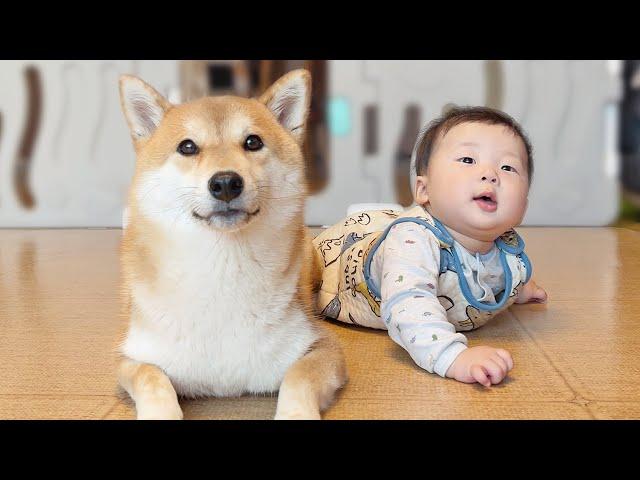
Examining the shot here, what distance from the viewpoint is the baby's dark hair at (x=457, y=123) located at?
1677 mm

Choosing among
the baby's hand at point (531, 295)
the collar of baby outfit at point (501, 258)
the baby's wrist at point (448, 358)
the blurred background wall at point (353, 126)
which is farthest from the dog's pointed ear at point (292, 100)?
the blurred background wall at point (353, 126)

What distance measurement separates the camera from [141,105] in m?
1.41

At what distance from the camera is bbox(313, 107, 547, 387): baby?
1485 mm

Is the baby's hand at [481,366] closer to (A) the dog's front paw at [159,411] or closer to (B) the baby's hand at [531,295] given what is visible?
(A) the dog's front paw at [159,411]

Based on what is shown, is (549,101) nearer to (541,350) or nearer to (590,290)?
(590,290)

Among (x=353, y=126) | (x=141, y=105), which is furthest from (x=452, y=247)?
(x=353, y=126)

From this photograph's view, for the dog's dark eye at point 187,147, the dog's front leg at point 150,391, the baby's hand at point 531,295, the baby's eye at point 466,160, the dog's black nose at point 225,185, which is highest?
the dog's dark eye at point 187,147

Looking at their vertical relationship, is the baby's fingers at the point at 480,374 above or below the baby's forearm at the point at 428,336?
below

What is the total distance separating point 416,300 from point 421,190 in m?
0.38

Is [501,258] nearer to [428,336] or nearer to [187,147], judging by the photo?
[428,336]

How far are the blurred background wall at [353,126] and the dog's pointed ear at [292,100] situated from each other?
2.99m

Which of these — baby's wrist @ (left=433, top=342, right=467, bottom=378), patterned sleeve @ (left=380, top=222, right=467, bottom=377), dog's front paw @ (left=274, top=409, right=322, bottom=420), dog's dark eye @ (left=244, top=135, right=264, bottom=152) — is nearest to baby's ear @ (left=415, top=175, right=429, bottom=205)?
patterned sleeve @ (left=380, top=222, right=467, bottom=377)

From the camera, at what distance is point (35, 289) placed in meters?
2.42

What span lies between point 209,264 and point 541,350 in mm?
889
